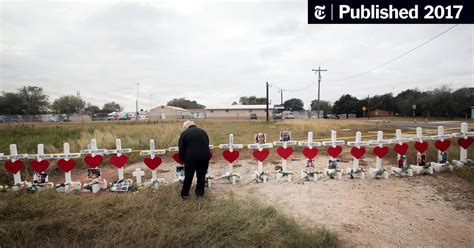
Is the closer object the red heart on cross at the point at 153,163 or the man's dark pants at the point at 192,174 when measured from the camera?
the man's dark pants at the point at 192,174

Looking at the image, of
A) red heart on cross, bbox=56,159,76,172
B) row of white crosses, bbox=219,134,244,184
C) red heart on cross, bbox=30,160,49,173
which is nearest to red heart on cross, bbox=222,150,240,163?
row of white crosses, bbox=219,134,244,184

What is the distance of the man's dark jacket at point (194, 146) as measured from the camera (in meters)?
4.30

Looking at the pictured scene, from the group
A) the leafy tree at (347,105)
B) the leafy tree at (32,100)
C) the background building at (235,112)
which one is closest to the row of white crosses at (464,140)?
the background building at (235,112)

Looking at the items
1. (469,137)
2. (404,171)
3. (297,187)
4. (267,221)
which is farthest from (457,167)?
(267,221)

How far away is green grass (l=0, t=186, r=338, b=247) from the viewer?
2.88 m

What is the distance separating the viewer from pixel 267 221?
3.35 meters

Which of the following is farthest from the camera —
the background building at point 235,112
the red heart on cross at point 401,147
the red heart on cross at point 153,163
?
the background building at point 235,112

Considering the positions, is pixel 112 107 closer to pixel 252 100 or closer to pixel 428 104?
pixel 252 100

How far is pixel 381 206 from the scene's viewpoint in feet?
13.5

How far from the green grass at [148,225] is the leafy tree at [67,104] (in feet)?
258

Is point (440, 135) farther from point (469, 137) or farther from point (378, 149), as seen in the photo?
point (378, 149)

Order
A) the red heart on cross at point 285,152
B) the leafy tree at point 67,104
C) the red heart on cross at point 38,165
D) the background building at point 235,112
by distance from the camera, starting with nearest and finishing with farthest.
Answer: the red heart on cross at point 38,165 < the red heart on cross at point 285,152 < the background building at point 235,112 < the leafy tree at point 67,104

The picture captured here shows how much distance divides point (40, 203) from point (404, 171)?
7.74 metres

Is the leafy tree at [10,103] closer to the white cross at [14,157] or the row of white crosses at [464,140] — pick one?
the white cross at [14,157]
